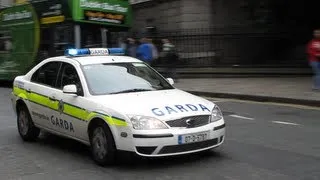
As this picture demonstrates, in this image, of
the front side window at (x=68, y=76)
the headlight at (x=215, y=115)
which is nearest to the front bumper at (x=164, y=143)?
the headlight at (x=215, y=115)

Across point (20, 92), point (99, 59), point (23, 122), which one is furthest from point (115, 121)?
point (20, 92)

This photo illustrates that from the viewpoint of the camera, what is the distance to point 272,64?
21.5 meters

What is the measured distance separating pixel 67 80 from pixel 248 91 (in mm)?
9106

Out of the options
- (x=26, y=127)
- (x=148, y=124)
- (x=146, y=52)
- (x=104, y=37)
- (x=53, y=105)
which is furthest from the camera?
(x=146, y=52)

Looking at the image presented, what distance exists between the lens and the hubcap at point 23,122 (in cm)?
898

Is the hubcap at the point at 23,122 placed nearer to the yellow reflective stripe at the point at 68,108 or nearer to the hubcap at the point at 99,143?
the yellow reflective stripe at the point at 68,108

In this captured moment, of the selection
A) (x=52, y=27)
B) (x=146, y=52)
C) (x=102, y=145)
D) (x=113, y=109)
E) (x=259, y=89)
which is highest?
(x=52, y=27)

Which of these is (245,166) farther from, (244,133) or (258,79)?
(258,79)

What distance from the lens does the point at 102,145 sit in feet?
22.8

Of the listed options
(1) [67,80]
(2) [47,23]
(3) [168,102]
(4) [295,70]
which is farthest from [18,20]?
(3) [168,102]

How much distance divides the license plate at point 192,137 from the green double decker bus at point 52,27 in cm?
1074

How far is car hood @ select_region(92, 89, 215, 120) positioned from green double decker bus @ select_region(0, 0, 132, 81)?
1004 cm

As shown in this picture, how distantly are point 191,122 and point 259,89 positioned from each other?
403 inches

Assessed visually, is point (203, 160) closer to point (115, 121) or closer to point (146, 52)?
point (115, 121)
